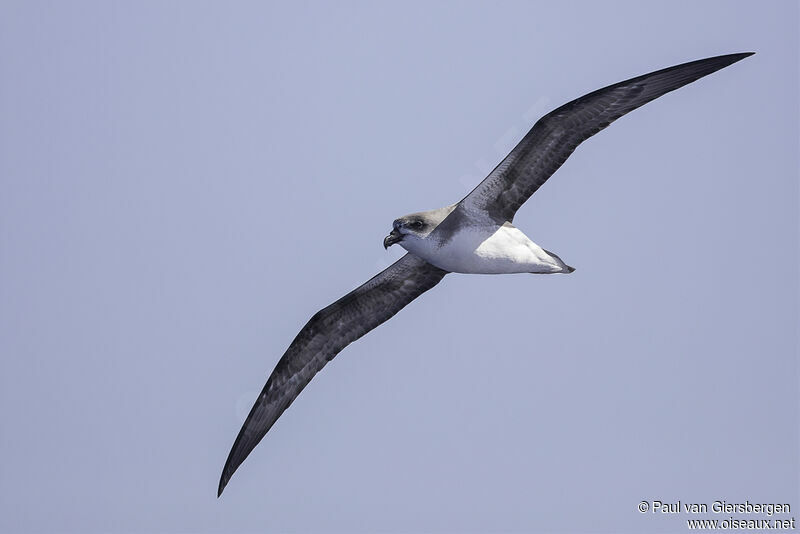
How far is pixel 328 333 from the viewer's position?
2211cm

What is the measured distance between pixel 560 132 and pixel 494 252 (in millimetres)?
2341

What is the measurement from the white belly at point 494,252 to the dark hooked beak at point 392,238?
16.3 inches

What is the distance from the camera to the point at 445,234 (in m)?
19.6

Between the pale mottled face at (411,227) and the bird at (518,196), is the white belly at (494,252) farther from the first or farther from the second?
the pale mottled face at (411,227)

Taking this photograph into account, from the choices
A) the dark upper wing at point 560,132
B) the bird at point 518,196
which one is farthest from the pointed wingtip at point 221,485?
the dark upper wing at point 560,132

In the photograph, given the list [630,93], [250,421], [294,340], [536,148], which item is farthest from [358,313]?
[630,93]

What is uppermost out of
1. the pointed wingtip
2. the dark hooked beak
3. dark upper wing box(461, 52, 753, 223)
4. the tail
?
dark upper wing box(461, 52, 753, 223)

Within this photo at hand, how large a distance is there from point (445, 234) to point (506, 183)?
54.7 inches

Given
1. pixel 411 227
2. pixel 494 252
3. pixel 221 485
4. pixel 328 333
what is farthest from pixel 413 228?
pixel 221 485

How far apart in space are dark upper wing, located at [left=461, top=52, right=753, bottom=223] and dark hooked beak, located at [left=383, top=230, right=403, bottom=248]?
126 cm

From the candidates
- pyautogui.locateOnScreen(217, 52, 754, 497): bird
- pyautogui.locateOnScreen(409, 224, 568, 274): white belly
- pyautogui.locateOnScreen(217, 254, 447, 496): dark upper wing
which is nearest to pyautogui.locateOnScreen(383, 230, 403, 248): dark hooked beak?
pyautogui.locateOnScreen(217, 52, 754, 497): bird

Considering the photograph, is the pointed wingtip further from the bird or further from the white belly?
the white belly

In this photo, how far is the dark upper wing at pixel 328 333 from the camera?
71.2 ft

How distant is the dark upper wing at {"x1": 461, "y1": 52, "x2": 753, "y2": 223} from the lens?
1900 centimetres
